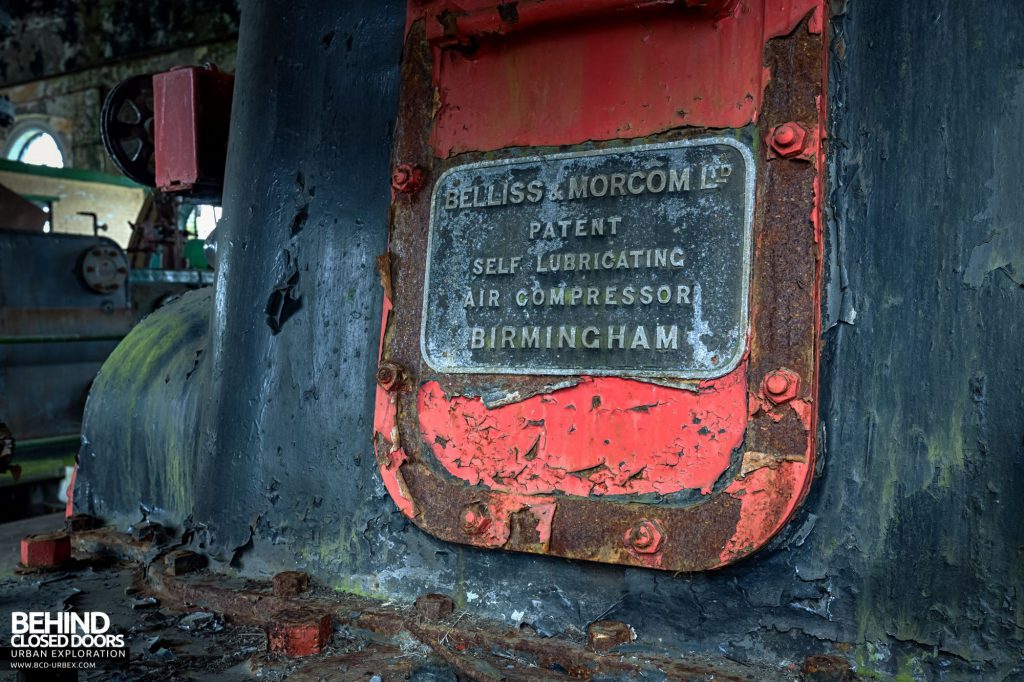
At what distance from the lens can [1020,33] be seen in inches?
53.4

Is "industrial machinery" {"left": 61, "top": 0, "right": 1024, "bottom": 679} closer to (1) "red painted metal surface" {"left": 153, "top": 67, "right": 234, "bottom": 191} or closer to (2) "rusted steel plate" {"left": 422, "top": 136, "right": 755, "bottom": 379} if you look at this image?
(2) "rusted steel plate" {"left": 422, "top": 136, "right": 755, "bottom": 379}

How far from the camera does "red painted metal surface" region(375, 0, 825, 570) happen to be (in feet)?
4.65

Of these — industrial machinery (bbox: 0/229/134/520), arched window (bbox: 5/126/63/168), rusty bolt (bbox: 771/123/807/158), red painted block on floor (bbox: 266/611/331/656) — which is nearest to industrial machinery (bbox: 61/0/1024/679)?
rusty bolt (bbox: 771/123/807/158)

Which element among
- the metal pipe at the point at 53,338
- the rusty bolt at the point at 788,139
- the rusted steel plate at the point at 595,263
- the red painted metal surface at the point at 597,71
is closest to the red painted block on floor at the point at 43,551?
the rusted steel plate at the point at 595,263

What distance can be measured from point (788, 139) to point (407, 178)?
0.73 meters

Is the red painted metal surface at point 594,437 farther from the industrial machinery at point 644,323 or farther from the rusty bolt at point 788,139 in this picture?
the rusty bolt at point 788,139

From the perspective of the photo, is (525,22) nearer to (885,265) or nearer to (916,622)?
(885,265)

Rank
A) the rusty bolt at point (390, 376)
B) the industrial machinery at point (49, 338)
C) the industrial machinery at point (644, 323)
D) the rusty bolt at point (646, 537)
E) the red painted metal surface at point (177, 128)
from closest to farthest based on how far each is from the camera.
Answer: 1. the industrial machinery at point (644, 323)
2. the rusty bolt at point (646, 537)
3. the rusty bolt at point (390, 376)
4. the red painted metal surface at point (177, 128)
5. the industrial machinery at point (49, 338)

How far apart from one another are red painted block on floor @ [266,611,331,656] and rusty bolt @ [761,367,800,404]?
36.4 inches

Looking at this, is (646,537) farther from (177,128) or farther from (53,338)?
(53,338)

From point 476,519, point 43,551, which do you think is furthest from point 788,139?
point 43,551

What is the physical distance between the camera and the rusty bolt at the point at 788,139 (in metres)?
1.42

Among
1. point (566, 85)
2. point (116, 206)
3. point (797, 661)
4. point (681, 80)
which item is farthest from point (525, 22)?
point (116, 206)

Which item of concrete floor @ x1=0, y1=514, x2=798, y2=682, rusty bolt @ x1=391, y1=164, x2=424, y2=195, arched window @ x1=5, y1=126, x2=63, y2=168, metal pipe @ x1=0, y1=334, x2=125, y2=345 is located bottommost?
concrete floor @ x1=0, y1=514, x2=798, y2=682
